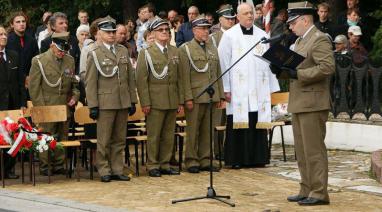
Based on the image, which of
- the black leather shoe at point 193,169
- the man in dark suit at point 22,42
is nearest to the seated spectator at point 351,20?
the black leather shoe at point 193,169

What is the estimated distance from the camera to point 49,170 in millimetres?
16422

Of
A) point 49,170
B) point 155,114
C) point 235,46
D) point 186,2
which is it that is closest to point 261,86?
point 235,46

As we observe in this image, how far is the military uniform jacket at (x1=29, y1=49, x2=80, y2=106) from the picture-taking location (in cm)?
1716

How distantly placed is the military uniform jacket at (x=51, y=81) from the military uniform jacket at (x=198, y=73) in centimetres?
162

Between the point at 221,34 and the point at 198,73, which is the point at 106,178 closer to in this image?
the point at 198,73

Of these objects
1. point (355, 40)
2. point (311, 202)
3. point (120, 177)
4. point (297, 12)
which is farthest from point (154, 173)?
point (355, 40)

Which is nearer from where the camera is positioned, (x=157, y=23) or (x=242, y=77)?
(x=157, y=23)

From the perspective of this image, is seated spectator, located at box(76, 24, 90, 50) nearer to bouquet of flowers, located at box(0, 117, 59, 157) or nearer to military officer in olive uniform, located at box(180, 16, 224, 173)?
military officer in olive uniform, located at box(180, 16, 224, 173)

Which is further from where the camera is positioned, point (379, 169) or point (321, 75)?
point (379, 169)

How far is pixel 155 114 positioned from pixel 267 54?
3.58 m

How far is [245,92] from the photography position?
17828mm

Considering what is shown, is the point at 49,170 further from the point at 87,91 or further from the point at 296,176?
the point at 296,176

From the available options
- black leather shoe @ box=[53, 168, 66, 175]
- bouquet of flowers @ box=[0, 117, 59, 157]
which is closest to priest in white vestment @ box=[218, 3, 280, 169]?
Result: black leather shoe @ box=[53, 168, 66, 175]

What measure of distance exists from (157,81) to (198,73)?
0.69 m
